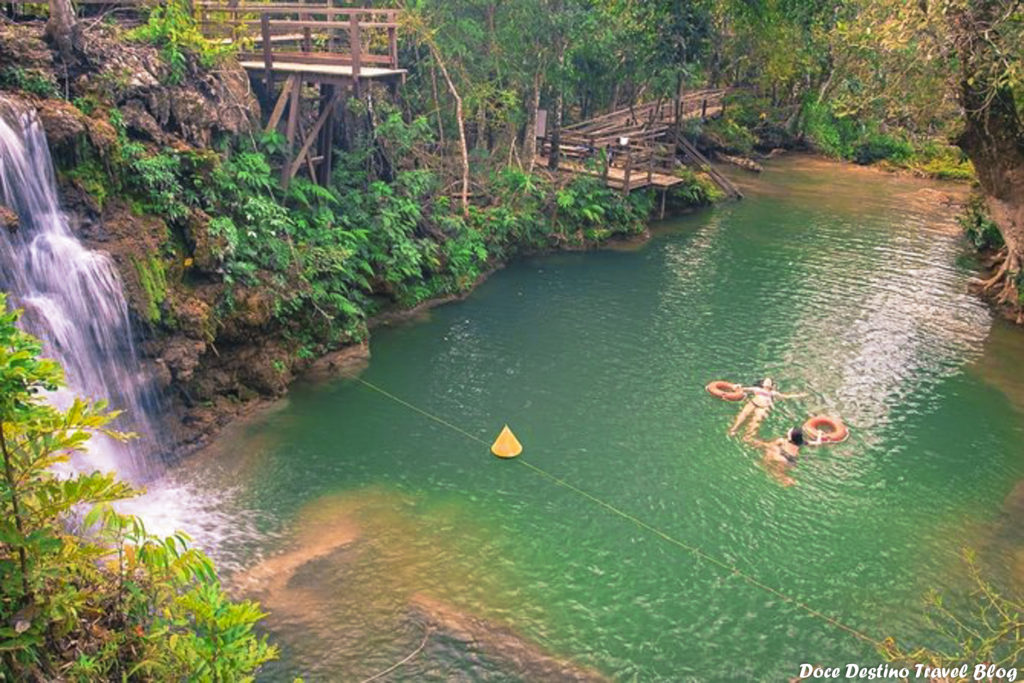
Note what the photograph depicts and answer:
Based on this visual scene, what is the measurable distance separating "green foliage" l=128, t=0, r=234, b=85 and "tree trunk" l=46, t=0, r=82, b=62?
152 cm

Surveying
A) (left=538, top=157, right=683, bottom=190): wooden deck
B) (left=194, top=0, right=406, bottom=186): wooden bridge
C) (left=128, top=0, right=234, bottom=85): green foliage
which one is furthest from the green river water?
(left=128, top=0, right=234, bottom=85): green foliage

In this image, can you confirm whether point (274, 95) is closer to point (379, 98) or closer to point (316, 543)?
point (379, 98)

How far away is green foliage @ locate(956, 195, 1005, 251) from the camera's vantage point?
25219 mm

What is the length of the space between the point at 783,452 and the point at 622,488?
3394 mm

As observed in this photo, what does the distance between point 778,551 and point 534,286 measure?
1226 cm

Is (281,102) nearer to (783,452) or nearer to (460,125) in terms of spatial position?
(460,125)

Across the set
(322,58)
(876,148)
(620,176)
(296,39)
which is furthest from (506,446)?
(876,148)

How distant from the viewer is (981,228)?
25.5 m

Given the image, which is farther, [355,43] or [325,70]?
[325,70]

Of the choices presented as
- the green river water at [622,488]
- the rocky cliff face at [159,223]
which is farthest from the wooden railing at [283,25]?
the green river water at [622,488]

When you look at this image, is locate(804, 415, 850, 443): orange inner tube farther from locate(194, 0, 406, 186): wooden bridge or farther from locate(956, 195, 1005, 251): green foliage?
locate(956, 195, 1005, 251): green foliage

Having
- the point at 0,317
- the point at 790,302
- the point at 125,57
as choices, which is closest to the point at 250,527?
the point at 0,317

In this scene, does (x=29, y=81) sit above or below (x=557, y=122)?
above

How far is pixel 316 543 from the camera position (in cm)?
1198
